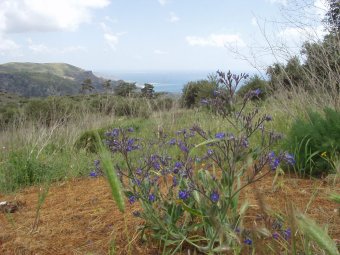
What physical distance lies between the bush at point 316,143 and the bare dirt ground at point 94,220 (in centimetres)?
24

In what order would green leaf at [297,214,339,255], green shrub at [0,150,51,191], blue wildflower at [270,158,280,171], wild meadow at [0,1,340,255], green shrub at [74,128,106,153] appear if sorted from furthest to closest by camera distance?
green shrub at [74,128,106,153]
green shrub at [0,150,51,191]
blue wildflower at [270,158,280,171]
wild meadow at [0,1,340,255]
green leaf at [297,214,339,255]

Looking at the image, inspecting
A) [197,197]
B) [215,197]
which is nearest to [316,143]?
[197,197]

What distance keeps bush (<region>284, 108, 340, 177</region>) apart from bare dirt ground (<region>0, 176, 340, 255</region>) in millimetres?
238

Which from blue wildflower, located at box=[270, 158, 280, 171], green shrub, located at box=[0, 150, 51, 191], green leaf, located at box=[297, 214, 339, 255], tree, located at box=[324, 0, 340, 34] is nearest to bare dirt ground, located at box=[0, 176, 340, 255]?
blue wildflower, located at box=[270, 158, 280, 171]

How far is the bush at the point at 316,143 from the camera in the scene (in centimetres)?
338

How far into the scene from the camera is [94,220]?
2.52 meters

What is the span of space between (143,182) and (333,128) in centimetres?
209

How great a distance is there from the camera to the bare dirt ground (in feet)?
7.16

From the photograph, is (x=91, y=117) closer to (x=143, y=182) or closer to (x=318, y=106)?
(x=318, y=106)

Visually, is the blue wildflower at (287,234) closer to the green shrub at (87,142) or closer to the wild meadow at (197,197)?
the wild meadow at (197,197)

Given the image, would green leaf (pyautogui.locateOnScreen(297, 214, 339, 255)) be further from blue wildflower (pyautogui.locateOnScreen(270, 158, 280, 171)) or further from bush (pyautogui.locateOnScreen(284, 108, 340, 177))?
bush (pyautogui.locateOnScreen(284, 108, 340, 177))

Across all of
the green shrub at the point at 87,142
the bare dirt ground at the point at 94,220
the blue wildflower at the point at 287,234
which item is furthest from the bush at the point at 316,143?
the green shrub at the point at 87,142

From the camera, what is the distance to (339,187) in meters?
2.88

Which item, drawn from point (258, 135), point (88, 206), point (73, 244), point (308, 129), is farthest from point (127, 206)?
point (258, 135)
